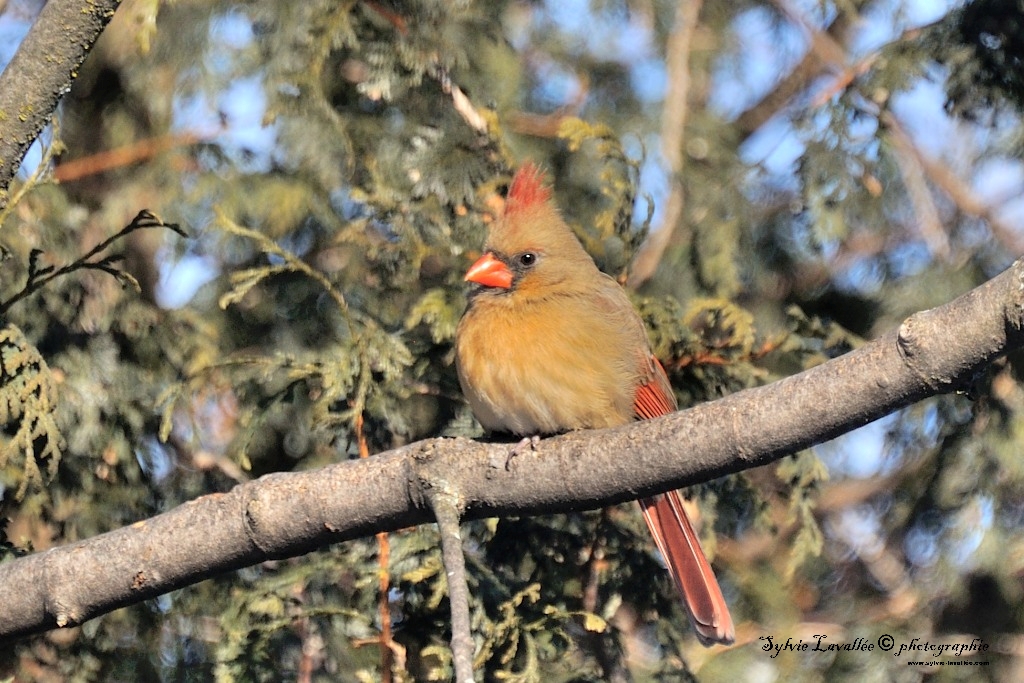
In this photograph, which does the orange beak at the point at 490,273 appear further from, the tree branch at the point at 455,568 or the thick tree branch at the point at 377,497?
the tree branch at the point at 455,568

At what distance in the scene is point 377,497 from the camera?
104 inches

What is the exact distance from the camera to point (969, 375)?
2174 mm

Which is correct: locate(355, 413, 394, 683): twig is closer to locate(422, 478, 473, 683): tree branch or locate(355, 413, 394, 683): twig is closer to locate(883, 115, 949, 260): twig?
locate(422, 478, 473, 683): tree branch

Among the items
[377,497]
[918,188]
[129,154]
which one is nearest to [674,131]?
[918,188]

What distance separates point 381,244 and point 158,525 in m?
1.33

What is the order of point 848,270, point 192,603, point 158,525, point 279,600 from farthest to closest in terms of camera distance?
point 848,270
point 192,603
point 279,600
point 158,525

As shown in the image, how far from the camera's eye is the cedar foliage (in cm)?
351

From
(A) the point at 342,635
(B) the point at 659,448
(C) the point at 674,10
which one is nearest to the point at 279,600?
(A) the point at 342,635

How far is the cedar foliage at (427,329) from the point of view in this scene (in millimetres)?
3508

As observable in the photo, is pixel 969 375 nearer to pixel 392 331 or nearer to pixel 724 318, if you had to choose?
pixel 724 318

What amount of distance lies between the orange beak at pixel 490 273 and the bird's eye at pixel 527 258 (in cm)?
5

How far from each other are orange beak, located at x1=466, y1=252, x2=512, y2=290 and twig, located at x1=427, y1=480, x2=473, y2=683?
3.57 ft

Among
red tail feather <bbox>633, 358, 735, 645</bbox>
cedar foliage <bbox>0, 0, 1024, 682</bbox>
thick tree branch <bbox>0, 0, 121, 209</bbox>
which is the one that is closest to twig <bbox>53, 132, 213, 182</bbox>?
cedar foliage <bbox>0, 0, 1024, 682</bbox>

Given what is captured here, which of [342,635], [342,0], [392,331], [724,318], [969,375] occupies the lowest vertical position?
[969,375]
